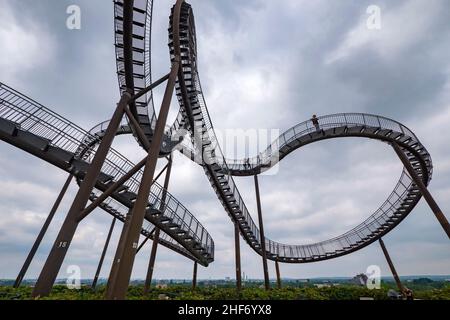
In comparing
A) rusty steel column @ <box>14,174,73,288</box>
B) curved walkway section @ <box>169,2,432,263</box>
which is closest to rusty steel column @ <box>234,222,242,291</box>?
curved walkway section @ <box>169,2,432,263</box>

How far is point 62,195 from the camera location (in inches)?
593

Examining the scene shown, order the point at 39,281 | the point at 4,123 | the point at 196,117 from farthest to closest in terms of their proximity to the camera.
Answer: the point at 196,117 < the point at 4,123 < the point at 39,281

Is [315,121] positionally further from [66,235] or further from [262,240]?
[66,235]

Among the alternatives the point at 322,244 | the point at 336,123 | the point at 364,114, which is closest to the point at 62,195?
the point at 336,123

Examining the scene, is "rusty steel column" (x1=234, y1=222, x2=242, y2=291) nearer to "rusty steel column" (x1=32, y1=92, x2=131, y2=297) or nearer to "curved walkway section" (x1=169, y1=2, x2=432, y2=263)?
"curved walkway section" (x1=169, y1=2, x2=432, y2=263)

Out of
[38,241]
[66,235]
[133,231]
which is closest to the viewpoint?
[133,231]

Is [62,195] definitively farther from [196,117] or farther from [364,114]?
[364,114]

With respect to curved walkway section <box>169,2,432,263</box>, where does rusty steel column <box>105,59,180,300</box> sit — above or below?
below

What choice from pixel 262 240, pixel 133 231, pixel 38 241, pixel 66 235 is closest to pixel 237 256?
pixel 262 240

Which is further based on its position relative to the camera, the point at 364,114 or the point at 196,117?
the point at 364,114
